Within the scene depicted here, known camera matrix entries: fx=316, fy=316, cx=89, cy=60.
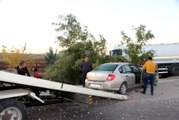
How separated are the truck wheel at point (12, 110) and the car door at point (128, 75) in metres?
6.62

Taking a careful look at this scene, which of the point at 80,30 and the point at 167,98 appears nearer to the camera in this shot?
the point at 167,98

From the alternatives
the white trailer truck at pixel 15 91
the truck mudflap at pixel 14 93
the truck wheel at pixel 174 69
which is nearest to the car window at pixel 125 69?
the white trailer truck at pixel 15 91

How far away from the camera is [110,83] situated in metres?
12.5

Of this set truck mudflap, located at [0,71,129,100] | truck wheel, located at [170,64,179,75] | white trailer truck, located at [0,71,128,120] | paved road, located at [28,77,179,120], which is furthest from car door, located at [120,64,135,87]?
truck wheel, located at [170,64,179,75]

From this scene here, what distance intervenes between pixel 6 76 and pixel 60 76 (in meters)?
15.4

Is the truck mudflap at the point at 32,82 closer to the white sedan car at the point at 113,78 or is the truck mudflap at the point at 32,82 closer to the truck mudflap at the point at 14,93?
the truck mudflap at the point at 14,93

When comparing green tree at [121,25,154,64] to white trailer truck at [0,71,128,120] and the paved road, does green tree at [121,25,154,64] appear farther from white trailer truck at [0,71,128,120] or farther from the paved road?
white trailer truck at [0,71,128,120]

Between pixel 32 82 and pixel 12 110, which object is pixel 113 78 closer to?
pixel 32 82

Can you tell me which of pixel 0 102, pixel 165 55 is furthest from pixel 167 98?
pixel 165 55

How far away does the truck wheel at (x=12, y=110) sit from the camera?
6.93 meters

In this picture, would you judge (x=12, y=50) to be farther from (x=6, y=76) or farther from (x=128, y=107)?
(x=6, y=76)

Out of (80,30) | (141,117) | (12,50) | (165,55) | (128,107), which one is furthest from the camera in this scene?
(12,50)

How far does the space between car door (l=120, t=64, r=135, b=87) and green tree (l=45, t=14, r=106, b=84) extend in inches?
292

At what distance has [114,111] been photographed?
9.55 m
